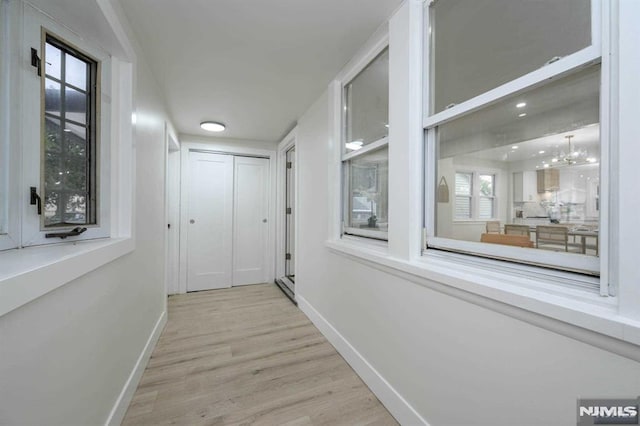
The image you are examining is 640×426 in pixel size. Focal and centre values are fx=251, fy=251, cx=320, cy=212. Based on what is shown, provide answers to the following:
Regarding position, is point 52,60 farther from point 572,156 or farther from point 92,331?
point 572,156

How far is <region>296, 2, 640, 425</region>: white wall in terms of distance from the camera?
0.76 m

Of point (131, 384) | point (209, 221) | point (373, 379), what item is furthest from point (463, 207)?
point (209, 221)

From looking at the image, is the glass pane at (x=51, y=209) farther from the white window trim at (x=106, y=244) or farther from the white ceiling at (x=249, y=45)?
the white ceiling at (x=249, y=45)

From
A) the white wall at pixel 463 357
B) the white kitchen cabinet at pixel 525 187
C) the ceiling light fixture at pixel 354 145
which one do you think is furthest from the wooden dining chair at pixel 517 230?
the ceiling light fixture at pixel 354 145

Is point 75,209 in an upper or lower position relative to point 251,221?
upper

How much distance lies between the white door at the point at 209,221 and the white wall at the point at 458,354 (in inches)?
87.3

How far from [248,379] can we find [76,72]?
208 cm

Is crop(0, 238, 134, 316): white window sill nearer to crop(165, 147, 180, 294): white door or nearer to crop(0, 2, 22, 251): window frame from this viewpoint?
crop(0, 2, 22, 251): window frame

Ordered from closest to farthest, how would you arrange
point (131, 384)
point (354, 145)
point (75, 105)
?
1. point (75, 105)
2. point (131, 384)
3. point (354, 145)

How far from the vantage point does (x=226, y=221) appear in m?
3.89

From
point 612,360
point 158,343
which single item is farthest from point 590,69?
point 158,343


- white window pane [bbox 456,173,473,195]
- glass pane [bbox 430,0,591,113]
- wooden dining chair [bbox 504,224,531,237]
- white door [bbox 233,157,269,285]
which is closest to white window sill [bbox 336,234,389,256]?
white window pane [bbox 456,173,473,195]

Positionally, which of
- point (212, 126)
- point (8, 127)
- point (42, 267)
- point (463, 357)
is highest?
point (212, 126)

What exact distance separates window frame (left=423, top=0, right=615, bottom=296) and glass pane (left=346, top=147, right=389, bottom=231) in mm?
443
